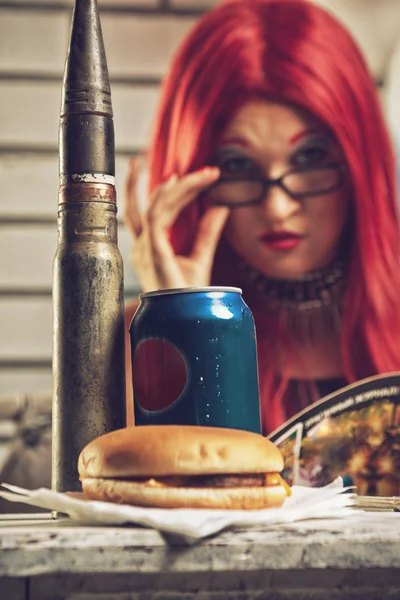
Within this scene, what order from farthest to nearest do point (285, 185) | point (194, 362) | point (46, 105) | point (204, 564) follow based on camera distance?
point (46, 105) → point (285, 185) → point (194, 362) → point (204, 564)

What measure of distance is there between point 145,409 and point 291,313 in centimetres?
123

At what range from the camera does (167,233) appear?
2.04 meters

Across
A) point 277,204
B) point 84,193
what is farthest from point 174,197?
point 84,193

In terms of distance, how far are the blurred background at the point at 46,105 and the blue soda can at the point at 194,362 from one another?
1276 millimetres

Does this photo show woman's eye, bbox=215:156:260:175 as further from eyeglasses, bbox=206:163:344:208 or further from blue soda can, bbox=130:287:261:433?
blue soda can, bbox=130:287:261:433

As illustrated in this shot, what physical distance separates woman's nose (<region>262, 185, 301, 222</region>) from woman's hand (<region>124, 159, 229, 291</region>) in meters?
0.10

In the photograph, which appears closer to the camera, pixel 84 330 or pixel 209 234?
pixel 84 330

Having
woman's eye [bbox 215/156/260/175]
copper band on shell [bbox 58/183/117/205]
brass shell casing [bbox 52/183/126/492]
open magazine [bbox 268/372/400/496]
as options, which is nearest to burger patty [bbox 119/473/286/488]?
brass shell casing [bbox 52/183/126/492]

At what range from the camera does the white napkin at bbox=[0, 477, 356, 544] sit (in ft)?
2.00

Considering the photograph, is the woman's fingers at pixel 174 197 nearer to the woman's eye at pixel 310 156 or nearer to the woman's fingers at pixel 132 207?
the woman's fingers at pixel 132 207

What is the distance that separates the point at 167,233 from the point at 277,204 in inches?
10.8

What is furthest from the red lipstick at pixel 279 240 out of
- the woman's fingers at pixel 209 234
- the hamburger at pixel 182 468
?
the hamburger at pixel 182 468

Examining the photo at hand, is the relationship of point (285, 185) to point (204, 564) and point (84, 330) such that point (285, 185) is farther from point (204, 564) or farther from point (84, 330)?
point (204, 564)

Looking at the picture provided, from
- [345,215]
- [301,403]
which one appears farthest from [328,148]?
[301,403]
